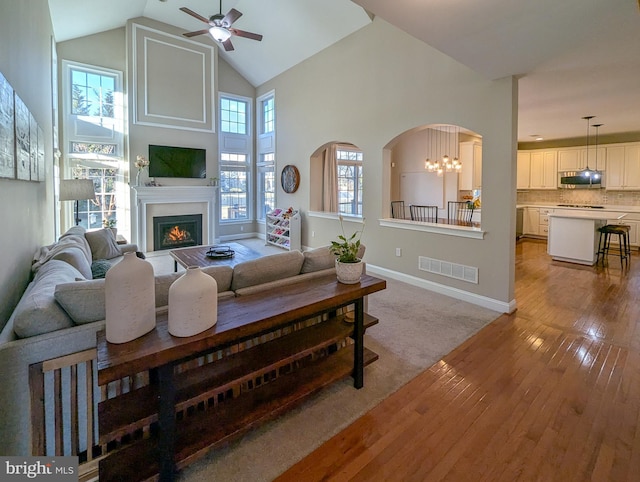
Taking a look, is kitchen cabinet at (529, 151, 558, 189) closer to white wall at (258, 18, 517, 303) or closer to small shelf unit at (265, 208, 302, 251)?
white wall at (258, 18, 517, 303)

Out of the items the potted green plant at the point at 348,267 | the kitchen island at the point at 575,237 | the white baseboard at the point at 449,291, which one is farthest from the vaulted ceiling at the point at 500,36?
the white baseboard at the point at 449,291

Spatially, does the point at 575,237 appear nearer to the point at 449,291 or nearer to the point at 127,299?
the point at 449,291

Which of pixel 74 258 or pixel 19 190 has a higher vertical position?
pixel 19 190

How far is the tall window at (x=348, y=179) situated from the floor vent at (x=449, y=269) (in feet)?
11.6

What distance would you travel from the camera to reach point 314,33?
6.14 metres

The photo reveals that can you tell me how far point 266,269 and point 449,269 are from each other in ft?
9.96

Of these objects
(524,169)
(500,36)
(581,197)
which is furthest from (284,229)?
(581,197)

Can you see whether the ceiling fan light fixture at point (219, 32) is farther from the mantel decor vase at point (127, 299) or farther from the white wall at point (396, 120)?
the mantel decor vase at point (127, 299)

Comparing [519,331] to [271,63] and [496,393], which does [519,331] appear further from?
[271,63]

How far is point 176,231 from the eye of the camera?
7.46 meters

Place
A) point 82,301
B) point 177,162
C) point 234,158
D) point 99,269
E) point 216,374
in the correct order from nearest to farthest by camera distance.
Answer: point 82,301
point 216,374
point 99,269
point 177,162
point 234,158

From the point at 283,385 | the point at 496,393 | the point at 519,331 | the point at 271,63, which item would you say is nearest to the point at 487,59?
the point at 519,331

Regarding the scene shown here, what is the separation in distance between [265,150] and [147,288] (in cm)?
761

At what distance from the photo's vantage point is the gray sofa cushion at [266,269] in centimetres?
220
